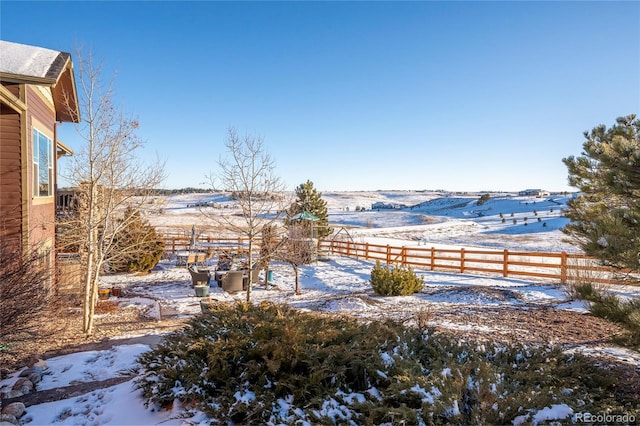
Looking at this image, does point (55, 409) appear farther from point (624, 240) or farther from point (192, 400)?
point (624, 240)

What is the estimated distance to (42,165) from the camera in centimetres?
873

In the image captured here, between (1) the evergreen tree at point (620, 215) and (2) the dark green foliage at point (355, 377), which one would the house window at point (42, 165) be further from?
(1) the evergreen tree at point (620, 215)

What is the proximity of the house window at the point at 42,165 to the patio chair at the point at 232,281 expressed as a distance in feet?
17.0

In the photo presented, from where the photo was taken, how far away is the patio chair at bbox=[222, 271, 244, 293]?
453 inches

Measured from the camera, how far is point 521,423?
2.60m

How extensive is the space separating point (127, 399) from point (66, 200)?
1549 centimetres

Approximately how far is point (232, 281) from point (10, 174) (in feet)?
20.6

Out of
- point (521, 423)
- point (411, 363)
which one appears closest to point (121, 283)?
point (411, 363)

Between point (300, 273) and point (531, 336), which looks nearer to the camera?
point (531, 336)

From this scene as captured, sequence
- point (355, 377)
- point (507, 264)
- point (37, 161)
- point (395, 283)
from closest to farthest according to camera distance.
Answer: point (355, 377) → point (37, 161) → point (395, 283) → point (507, 264)

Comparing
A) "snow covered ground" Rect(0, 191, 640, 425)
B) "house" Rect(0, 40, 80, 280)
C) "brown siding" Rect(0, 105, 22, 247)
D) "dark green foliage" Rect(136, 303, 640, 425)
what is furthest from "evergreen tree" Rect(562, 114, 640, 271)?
"brown siding" Rect(0, 105, 22, 247)

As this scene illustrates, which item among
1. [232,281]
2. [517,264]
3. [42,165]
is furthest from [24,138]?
[517,264]

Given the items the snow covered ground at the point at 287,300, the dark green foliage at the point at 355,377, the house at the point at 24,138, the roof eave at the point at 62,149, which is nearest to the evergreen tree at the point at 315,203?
the snow covered ground at the point at 287,300

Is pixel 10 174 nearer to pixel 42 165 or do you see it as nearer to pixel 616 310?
pixel 42 165
